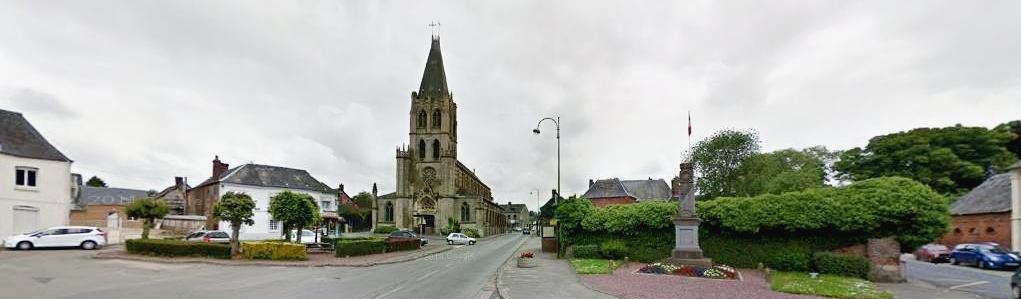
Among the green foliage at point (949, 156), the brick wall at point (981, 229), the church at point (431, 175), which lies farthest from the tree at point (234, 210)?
the church at point (431, 175)

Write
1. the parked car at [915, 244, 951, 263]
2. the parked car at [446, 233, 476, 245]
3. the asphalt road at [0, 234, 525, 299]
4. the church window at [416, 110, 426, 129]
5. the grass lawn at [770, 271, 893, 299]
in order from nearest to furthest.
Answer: the asphalt road at [0, 234, 525, 299] < the grass lawn at [770, 271, 893, 299] < the parked car at [915, 244, 951, 263] < the parked car at [446, 233, 476, 245] < the church window at [416, 110, 426, 129]

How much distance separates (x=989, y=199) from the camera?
39281mm

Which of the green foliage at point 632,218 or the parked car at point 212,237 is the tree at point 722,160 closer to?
the green foliage at point 632,218

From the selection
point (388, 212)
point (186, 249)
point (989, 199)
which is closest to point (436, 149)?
point (388, 212)

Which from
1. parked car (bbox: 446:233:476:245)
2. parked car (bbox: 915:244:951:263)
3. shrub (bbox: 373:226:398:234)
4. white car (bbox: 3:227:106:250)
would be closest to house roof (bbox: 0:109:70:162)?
white car (bbox: 3:227:106:250)

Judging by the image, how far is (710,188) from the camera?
177 ft

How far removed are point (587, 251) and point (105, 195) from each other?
6586 centimetres

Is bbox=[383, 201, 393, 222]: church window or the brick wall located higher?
the brick wall

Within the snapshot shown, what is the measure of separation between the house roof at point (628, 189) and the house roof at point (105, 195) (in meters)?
54.6

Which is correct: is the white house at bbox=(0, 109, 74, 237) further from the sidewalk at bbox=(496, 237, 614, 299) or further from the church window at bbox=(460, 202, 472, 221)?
the church window at bbox=(460, 202, 472, 221)

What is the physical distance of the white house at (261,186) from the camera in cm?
4975

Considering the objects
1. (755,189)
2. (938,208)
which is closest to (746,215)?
(938,208)

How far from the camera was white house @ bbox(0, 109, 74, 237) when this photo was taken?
3294cm

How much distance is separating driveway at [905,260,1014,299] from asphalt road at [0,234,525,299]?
16766 millimetres
